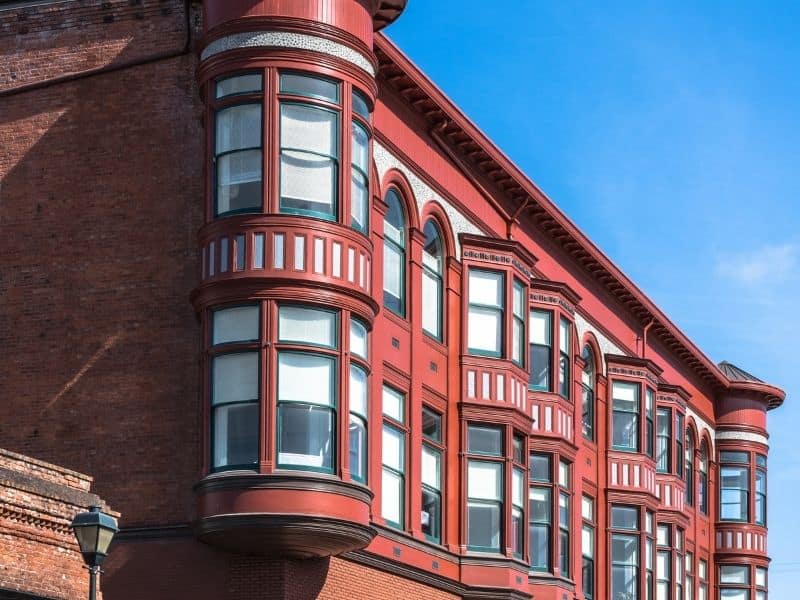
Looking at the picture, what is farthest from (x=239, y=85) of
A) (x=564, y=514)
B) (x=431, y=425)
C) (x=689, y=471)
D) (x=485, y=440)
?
(x=689, y=471)

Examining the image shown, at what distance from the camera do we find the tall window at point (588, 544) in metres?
46.2

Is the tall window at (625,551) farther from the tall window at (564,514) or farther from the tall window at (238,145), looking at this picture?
the tall window at (238,145)

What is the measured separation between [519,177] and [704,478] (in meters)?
21.0

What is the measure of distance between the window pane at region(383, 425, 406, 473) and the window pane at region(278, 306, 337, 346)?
4.49m

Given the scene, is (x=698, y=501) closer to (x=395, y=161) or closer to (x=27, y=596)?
(x=395, y=161)

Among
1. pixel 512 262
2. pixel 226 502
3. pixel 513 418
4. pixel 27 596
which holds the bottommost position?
pixel 27 596

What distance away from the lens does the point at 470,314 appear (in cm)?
3881

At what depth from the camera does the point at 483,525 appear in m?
37.8

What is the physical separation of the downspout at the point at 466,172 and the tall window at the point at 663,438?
39.4 feet

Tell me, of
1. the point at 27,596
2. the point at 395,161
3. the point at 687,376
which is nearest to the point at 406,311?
the point at 395,161

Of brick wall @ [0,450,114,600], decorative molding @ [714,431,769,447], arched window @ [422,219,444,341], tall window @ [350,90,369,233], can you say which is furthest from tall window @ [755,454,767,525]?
brick wall @ [0,450,114,600]

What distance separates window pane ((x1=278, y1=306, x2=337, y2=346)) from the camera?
98.4 feet

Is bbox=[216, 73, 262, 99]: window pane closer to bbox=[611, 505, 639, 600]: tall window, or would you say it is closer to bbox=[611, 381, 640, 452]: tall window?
bbox=[611, 381, 640, 452]: tall window

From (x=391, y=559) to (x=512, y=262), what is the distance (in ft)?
27.8
